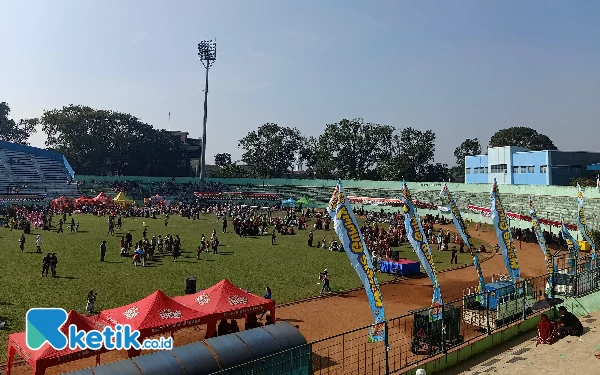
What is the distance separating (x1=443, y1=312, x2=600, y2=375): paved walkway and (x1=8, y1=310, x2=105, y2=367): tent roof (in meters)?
9.40

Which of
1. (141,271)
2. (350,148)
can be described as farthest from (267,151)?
(141,271)

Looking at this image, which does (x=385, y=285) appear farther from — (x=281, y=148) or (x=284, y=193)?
(x=281, y=148)

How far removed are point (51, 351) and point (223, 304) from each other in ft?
15.5

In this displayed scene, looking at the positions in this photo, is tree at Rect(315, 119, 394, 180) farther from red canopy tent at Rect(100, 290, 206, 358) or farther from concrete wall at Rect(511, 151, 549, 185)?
red canopy tent at Rect(100, 290, 206, 358)

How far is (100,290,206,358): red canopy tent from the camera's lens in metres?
11.5

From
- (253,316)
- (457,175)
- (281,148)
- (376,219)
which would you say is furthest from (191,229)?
(457,175)

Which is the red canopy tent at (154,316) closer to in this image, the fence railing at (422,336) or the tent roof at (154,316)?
the tent roof at (154,316)

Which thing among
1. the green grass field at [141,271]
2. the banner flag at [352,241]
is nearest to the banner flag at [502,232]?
the banner flag at [352,241]

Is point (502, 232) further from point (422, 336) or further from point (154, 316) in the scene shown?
point (154, 316)

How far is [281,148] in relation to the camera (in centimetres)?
9569

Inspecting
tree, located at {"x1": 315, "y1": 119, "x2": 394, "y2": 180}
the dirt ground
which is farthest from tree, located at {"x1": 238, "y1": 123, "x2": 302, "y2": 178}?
the dirt ground

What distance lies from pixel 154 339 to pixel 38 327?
9.61 feet

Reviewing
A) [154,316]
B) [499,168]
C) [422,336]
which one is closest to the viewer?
[154,316]

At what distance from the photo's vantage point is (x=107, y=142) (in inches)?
3514
